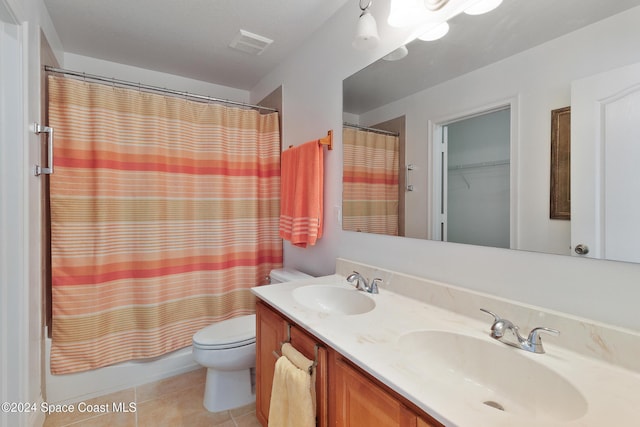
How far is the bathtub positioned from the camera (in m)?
1.77

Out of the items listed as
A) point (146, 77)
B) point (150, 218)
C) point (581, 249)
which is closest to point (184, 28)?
point (146, 77)

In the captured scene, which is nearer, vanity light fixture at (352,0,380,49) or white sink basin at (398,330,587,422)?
white sink basin at (398,330,587,422)

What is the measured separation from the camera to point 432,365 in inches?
36.4

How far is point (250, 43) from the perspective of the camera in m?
2.03

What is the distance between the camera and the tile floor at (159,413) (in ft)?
5.38

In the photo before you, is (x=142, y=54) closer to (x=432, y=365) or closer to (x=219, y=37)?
(x=219, y=37)

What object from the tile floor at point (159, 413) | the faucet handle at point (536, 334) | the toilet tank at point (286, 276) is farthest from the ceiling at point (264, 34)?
the tile floor at point (159, 413)

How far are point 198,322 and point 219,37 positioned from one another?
6.64ft

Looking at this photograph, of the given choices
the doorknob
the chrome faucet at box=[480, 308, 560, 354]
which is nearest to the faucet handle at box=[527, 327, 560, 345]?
the chrome faucet at box=[480, 308, 560, 354]

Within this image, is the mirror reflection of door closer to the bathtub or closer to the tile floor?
the tile floor

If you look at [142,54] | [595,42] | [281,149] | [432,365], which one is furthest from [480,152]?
[142,54]

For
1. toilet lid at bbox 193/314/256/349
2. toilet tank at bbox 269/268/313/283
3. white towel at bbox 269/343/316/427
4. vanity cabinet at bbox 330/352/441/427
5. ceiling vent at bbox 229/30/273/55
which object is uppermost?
ceiling vent at bbox 229/30/273/55

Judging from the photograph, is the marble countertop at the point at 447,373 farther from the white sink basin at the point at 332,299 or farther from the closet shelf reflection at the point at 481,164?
the closet shelf reflection at the point at 481,164

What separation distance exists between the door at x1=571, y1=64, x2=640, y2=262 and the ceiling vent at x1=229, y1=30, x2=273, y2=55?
180 cm
